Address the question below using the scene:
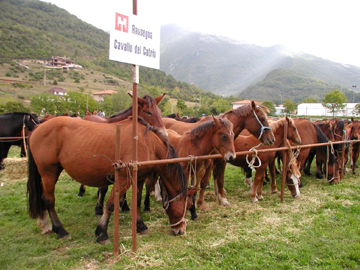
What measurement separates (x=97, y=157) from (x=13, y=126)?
7.18m

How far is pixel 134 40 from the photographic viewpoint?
3.24 metres

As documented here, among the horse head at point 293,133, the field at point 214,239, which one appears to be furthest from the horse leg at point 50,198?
the horse head at point 293,133

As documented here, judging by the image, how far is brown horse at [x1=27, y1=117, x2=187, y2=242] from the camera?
3.82 meters

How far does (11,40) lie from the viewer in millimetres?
83875

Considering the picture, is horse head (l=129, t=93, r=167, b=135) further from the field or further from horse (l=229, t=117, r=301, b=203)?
horse (l=229, t=117, r=301, b=203)

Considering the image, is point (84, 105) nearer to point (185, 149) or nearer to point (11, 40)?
point (185, 149)

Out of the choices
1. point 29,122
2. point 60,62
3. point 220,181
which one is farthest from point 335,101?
point 60,62

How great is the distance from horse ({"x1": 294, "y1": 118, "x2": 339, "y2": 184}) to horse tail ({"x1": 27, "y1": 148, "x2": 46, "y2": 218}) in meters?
7.30

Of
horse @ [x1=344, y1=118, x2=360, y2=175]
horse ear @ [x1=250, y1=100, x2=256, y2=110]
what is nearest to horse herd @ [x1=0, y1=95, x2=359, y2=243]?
horse ear @ [x1=250, y1=100, x2=256, y2=110]

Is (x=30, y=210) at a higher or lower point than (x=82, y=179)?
lower

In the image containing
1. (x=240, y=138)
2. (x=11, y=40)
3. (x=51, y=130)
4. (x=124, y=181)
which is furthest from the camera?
(x=11, y=40)

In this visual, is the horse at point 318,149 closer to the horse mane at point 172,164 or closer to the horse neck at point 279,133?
the horse neck at point 279,133

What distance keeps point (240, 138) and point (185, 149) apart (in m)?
2.40

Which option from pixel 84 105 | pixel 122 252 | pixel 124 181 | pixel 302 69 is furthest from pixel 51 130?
pixel 302 69
